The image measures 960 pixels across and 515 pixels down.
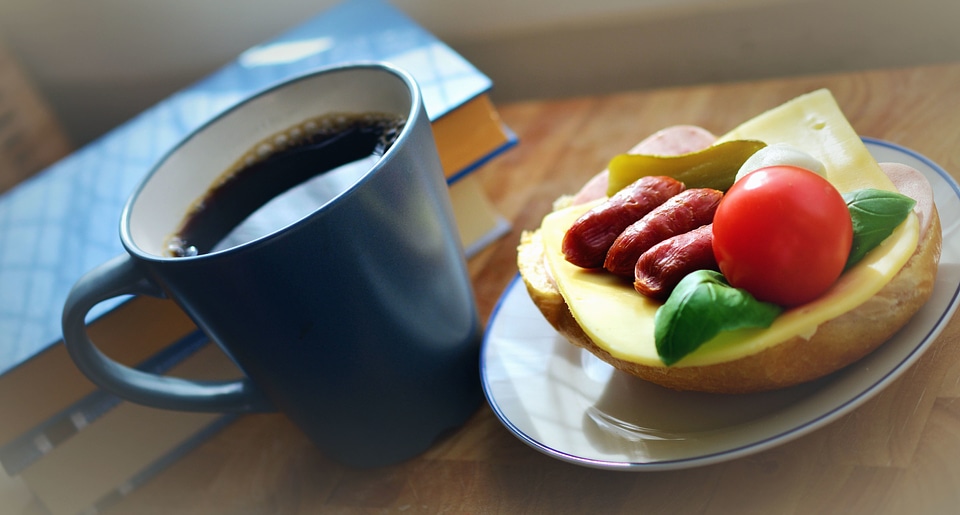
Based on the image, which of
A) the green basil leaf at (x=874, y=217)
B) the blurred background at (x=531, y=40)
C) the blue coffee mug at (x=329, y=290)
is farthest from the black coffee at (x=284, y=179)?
the blurred background at (x=531, y=40)

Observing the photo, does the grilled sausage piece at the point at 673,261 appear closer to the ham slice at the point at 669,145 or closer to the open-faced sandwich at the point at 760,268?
the open-faced sandwich at the point at 760,268

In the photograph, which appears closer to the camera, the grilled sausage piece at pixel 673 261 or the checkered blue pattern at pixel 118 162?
the grilled sausage piece at pixel 673 261

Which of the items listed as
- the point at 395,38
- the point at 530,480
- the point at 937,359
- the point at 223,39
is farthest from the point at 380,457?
the point at 223,39

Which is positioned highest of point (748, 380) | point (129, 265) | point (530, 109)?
point (129, 265)

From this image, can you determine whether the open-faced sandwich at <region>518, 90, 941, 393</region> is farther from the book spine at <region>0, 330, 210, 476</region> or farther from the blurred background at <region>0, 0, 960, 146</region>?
the blurred background at <region>0, 0, 960, 146</region>

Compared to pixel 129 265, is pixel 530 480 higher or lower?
lower

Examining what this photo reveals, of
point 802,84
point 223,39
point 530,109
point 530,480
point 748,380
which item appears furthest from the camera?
point 223,39

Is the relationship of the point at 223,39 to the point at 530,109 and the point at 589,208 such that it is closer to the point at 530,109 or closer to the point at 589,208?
the point at 530,109
